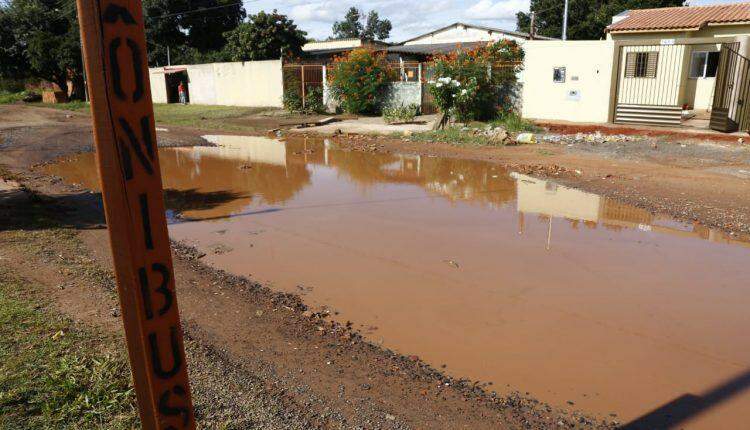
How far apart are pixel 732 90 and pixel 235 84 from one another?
900 inches

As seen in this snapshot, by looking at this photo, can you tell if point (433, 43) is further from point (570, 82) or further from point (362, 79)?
point (570, 82)

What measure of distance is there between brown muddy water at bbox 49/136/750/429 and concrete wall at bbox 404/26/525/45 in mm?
30084

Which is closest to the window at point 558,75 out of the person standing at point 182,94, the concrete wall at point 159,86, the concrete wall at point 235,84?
the concrete wall at point 235,84

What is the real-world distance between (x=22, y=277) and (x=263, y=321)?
243 centimetres

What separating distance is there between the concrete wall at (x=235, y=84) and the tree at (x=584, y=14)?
23085mm

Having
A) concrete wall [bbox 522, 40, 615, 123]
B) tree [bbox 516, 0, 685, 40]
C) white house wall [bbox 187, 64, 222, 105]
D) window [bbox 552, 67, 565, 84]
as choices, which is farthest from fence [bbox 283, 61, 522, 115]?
tree [bbox 516, 0, 685, 40]

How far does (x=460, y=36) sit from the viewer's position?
132 ft

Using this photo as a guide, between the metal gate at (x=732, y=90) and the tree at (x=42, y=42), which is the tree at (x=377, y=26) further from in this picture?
the metal gate at (x=732, y=90)

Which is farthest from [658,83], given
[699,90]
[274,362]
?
[274,362]

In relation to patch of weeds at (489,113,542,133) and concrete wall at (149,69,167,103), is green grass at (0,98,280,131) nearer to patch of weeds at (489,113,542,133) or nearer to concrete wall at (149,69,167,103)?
concrete wall at (149,69,167,103)

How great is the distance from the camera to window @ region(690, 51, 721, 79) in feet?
63.5

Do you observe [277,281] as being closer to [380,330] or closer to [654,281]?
[380,330]

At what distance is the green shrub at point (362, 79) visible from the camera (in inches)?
880

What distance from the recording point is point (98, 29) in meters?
1.63
